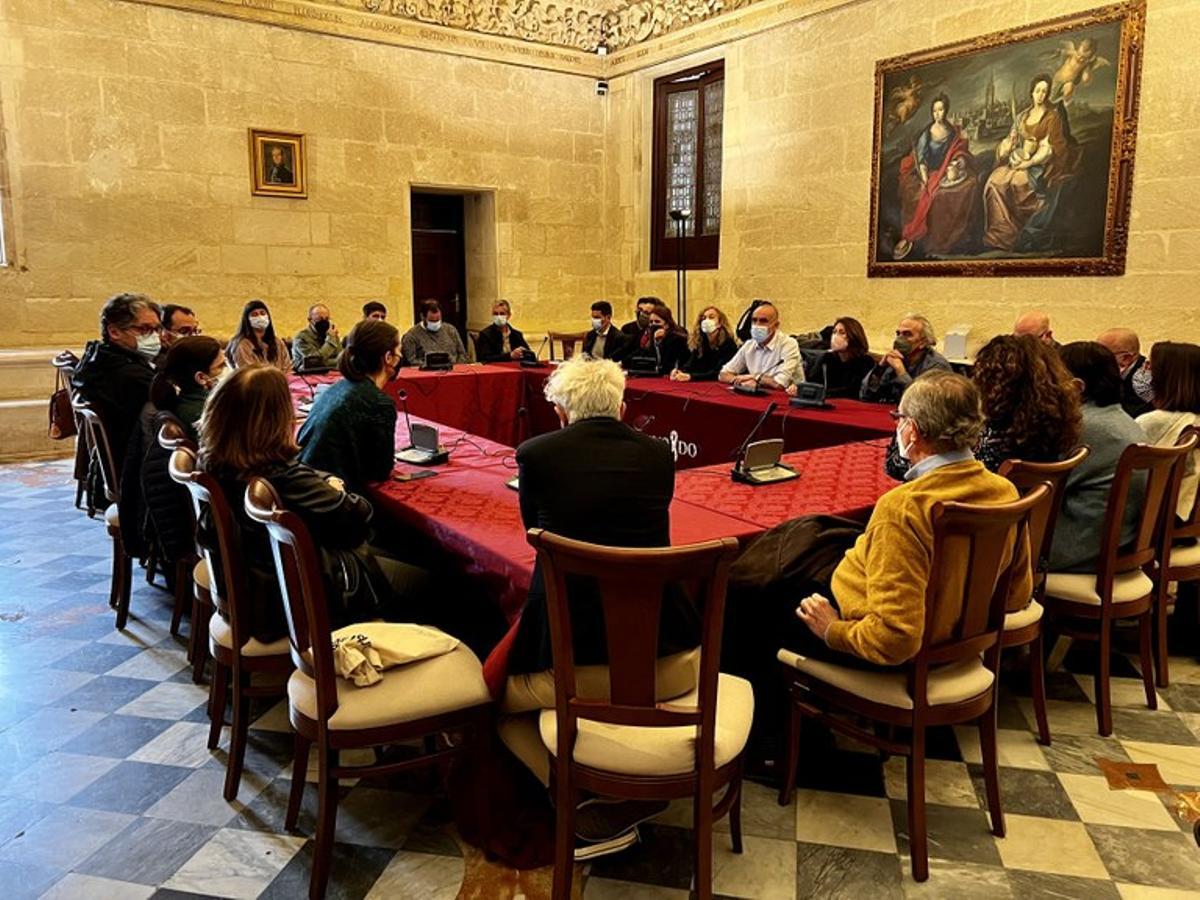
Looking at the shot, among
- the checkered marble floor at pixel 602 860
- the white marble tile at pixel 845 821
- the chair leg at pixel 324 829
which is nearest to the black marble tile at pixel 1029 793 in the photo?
the checkered marble floor at pixel 602 860

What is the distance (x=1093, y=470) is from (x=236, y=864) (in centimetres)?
272

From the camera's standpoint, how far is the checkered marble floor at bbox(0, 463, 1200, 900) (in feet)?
6.79

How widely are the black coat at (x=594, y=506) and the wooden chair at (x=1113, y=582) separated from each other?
1.47m

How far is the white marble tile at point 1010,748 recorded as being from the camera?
102 inches

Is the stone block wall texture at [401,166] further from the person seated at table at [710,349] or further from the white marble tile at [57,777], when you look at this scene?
the white marble tile at [57,777]

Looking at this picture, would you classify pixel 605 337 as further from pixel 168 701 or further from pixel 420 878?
pixel 420 878

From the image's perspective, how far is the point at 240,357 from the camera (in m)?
5.48

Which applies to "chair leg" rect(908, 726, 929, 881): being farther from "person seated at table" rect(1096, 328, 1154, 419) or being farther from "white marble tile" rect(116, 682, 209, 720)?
"person seated at table" rect(1096, 328, 1154, 419)

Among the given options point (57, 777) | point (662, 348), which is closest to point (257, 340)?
point (662, 348)

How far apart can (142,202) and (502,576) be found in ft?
22.2

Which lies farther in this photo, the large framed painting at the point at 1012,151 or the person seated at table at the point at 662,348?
the person seated at table at the point at 662,348

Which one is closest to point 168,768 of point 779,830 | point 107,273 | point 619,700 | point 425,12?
point 619,700

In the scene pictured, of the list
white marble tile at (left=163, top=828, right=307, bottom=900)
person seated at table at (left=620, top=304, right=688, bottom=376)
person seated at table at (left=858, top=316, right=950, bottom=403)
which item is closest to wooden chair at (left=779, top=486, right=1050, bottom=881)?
white marble tile at (left=163, top=828, right=307, bottom=900)

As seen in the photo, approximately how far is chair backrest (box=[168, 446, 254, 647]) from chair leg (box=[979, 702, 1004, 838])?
189 centimetres
